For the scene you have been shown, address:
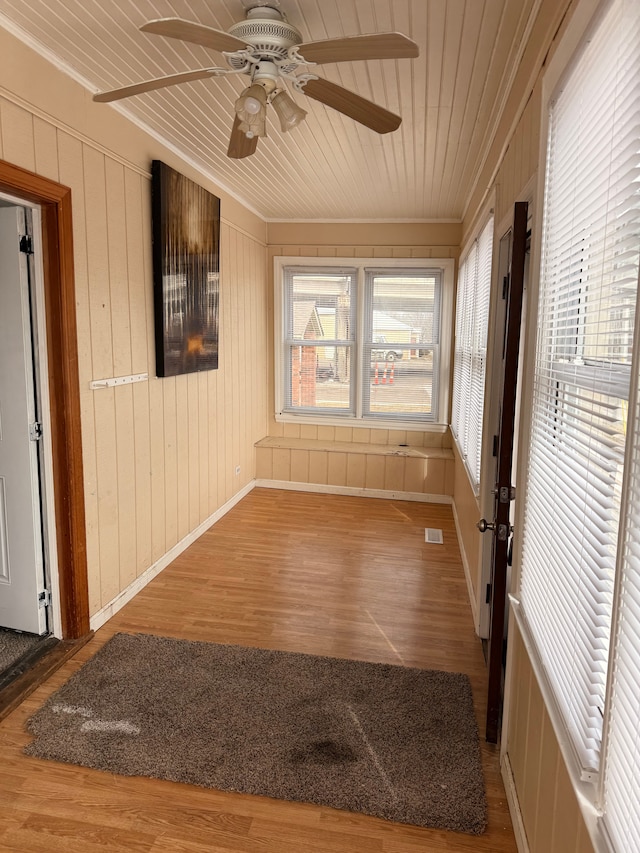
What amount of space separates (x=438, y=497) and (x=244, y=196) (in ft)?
10.9

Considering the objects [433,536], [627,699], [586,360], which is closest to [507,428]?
[586,360]

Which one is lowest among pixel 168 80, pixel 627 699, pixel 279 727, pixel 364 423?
pixel 279 727

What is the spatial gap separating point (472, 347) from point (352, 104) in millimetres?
2351

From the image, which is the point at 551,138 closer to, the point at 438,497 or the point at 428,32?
the point at 428,32

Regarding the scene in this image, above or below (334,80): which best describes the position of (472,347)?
below

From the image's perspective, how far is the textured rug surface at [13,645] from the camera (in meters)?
2.72

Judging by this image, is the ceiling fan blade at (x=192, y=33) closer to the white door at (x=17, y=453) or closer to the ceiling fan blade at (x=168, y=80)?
the ceiling fan blade at (x=168, y=80)

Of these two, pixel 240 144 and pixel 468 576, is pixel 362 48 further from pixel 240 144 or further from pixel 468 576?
pixel 468 576

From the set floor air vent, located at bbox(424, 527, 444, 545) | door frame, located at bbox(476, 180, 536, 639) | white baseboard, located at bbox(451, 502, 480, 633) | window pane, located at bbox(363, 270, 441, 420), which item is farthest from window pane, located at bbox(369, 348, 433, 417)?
door frame, located at bbox(476, 180, 536, 639)

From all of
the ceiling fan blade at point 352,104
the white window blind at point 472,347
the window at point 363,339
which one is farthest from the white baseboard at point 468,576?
the ceiling fan blade at point 352,104

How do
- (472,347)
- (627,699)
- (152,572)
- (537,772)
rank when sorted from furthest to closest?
(472,347) < (152,572) < (537,772) < (627,699)

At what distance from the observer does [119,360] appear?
10.5 ft

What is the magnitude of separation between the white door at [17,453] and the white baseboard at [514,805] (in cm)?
226

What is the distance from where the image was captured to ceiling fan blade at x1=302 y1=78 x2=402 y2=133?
1926mm
